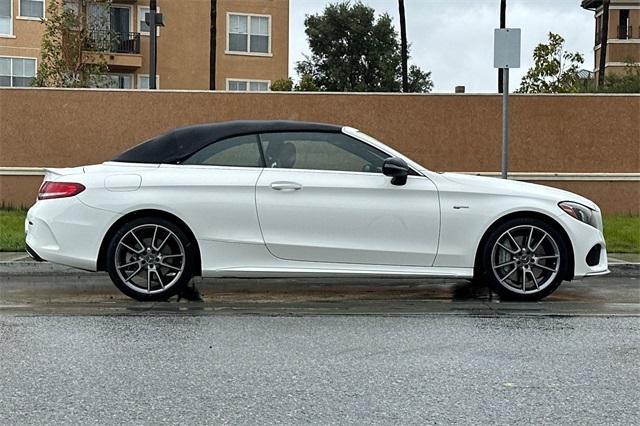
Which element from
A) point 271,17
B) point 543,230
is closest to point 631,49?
point 271,17

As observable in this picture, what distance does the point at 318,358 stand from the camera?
19.6ft

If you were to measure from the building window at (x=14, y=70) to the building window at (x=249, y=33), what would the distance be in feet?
25.5

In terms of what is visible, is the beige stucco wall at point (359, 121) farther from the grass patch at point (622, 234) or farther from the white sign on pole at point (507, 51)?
the white sign on pole at point (507, 51)

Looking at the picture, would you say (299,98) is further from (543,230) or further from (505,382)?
(505,382)

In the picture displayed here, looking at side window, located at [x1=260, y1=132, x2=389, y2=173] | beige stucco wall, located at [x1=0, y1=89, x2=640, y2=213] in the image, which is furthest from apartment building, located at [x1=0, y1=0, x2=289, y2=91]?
side window, located at [x1=260, y1=132, x2=389, y2=173]

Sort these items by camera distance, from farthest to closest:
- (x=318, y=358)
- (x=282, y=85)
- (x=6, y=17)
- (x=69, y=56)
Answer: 1. (x=6, y=17)
2. (x=282, y=85)
3. (x=69, y=56)
4. (x=318, y=358)

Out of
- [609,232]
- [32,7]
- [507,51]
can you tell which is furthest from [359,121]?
[32,7]

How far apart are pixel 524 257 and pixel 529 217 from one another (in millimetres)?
353

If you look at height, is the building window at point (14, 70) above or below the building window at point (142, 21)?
below

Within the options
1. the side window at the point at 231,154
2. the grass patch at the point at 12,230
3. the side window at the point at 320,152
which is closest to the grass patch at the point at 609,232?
the grass patch at the point at 12,230

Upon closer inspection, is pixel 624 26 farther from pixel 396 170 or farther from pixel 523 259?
pixel 396 170

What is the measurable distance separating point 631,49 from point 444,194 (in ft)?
138

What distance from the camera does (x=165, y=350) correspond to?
618 cm

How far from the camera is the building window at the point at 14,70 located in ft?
119
